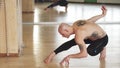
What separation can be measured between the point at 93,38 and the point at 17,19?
3.22ft

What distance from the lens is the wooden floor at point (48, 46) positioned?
367 cm

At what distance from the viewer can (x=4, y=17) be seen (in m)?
3.92

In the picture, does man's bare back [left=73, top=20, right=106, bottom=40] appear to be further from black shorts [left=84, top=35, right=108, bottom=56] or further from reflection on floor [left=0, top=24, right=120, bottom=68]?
reflection on floor [left=0, top=24, right=120, bottom=68]

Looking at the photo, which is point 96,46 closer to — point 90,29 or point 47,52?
point 90,29

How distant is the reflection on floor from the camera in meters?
3.64

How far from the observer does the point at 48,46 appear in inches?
177

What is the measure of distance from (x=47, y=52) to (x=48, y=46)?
1.02ft

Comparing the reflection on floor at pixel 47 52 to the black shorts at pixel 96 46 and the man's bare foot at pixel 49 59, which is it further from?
the black shorts at pixel 96 46

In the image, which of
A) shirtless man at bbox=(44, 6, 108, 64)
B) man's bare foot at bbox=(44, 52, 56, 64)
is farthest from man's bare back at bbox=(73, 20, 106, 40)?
man's bare foot at bbox=(44, 52, 56, 64)

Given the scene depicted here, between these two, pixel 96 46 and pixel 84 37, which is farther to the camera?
pixel 96 46

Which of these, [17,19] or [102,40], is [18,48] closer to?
[17,19]

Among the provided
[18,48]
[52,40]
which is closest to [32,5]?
[52,40]

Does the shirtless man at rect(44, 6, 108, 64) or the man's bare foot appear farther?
the man's bare foot

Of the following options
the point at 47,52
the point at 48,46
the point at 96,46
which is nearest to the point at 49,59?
the point at 47,52
